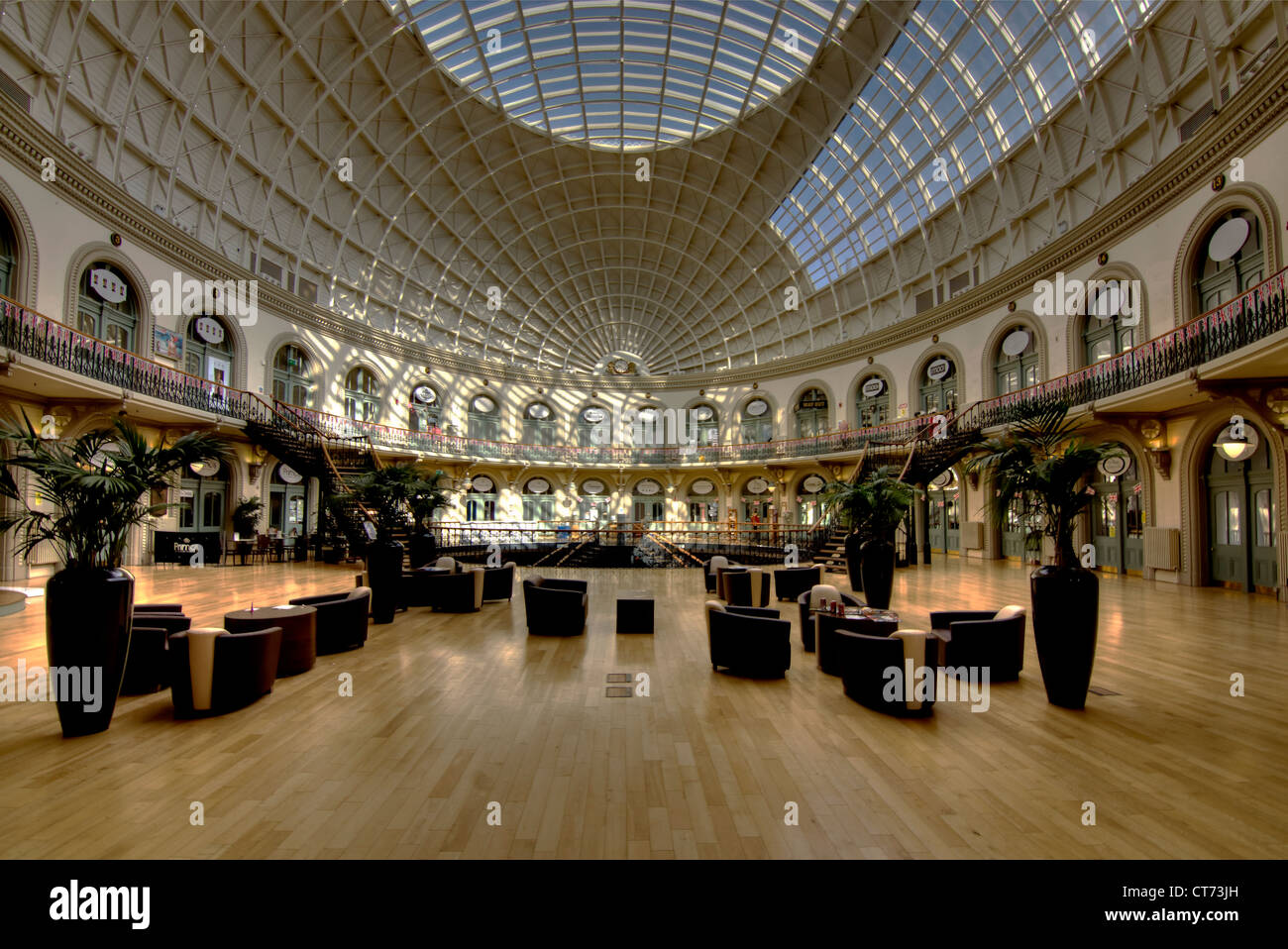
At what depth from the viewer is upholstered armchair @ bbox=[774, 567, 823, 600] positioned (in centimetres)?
1145

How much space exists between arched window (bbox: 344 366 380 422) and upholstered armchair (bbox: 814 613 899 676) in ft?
71.3

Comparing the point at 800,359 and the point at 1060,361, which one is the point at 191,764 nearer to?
the point at 1060,361

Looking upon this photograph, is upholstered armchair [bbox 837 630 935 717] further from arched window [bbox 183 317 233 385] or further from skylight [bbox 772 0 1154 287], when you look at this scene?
arched window [bbox 183 317 233 385]

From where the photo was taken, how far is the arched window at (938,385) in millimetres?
20703

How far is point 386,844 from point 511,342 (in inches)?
1178

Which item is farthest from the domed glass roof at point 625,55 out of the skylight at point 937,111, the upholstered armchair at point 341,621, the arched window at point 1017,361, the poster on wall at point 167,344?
the upholstered armchair at point 341,621

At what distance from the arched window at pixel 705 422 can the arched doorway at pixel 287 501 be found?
19.1m

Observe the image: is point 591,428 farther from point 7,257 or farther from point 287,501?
point 7,257

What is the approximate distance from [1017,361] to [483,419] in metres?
23.1

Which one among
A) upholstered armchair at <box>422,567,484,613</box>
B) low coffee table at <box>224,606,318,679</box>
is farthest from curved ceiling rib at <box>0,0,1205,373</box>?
low coffee table at <box>224,606,318,679</box>

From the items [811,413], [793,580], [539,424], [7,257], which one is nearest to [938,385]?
[811,413]

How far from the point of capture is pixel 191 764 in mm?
3756
